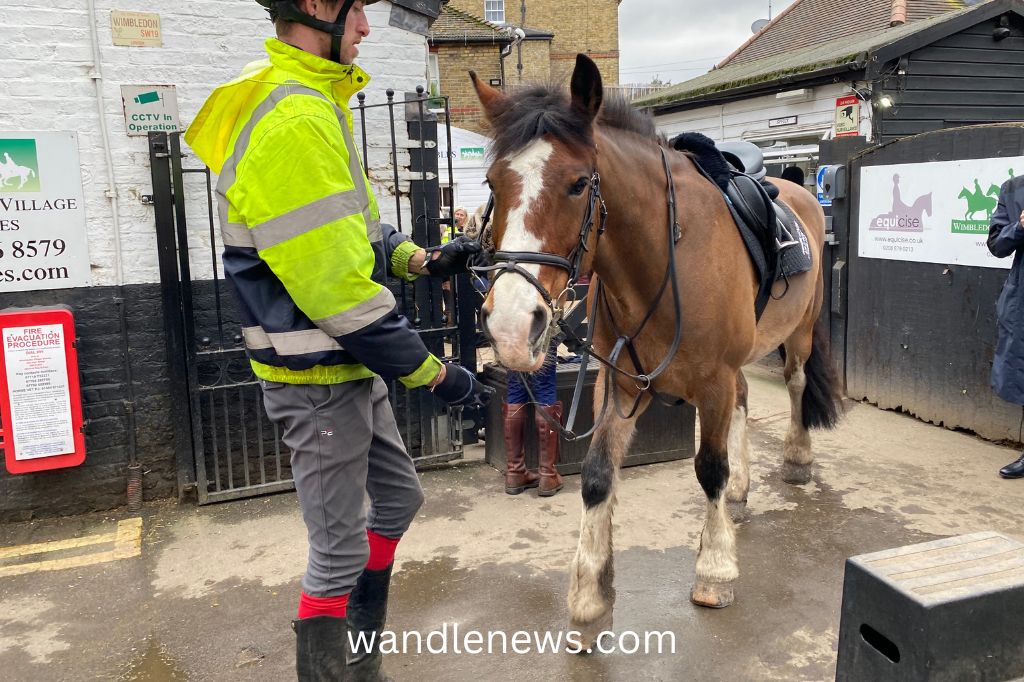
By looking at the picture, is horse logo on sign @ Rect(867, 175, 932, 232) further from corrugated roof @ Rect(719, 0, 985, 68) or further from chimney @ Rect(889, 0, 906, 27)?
chimney @ Rect(889, 0, 906, 27)

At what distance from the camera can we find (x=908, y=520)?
434cm

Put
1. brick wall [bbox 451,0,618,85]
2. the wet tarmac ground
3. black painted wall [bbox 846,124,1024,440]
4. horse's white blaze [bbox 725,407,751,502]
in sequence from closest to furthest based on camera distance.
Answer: the wet tarmac ground
horse's white blaze [bbox 725,407,751,502]
black painted wall [bbox 846,124,1024,440]
brick wall [bbox 451,0,618,85]

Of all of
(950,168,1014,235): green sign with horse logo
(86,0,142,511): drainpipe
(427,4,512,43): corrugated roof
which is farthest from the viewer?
(427,4,512,43): corrugated roof

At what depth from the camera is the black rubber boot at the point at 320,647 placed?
236 cm

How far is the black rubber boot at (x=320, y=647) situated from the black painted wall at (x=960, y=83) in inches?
371

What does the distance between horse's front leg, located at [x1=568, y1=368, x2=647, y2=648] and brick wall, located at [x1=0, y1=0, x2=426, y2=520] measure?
291cm

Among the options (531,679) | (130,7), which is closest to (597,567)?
(531,679)

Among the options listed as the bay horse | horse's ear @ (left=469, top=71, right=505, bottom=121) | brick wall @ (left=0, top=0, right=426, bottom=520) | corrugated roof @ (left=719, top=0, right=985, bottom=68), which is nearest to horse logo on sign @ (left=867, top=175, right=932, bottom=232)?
the bay horse

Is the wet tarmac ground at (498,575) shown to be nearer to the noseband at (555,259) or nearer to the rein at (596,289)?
the rein at (596,289)

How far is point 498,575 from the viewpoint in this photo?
149 inches

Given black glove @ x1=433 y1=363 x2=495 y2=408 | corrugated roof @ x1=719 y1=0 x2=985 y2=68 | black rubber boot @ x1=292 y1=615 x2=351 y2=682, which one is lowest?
black rubber boot @ x1=292 y1=615 x2=351 y2=682

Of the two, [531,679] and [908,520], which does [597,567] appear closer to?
[531,679]

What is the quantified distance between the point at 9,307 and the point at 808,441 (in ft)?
16.6

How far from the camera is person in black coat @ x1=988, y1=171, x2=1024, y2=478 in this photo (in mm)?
4742
